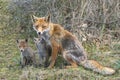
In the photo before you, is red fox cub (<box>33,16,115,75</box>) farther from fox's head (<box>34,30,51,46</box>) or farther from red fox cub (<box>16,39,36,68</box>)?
red fox cub (<box>16,39,36,68</box>)

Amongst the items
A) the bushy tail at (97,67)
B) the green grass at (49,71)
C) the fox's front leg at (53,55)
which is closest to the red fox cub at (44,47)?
the fox's front leg at (53,55)

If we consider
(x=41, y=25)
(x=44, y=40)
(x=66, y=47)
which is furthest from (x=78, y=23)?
(x=41, y=25)

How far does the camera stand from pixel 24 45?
7340 millimetres

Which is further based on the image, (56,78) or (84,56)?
(84,56)

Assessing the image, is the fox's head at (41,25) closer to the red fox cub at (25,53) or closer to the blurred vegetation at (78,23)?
the red fox cub at (25,53)

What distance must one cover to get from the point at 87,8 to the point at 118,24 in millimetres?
846

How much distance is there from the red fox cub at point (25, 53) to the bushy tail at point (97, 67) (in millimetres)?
1010

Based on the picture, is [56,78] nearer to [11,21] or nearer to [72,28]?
[72,28]

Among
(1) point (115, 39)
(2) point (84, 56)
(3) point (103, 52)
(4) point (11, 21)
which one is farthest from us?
(4) point (11, 21)

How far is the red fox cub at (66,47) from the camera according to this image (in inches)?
281

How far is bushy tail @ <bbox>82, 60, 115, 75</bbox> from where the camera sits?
7.02 m

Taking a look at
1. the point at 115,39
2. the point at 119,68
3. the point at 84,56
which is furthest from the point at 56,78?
the point at 115,39

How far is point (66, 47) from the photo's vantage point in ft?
24.4

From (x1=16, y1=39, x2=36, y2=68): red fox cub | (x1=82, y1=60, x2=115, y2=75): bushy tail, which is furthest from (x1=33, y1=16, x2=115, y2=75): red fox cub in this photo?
(x1=16, y1=39, x2=36, y2=68): red fox cub
